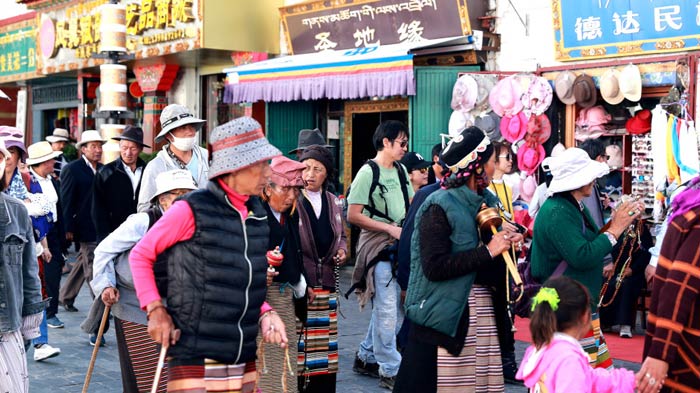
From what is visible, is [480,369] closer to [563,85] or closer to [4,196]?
[4,196]

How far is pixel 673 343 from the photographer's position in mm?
3848

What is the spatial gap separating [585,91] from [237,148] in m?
6.95

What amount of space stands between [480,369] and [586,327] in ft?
3.41

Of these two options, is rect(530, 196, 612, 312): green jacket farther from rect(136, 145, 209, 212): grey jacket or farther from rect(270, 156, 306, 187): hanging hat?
rect(136, 145, 209, 212): grey jacket

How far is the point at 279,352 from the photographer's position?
5.62 m

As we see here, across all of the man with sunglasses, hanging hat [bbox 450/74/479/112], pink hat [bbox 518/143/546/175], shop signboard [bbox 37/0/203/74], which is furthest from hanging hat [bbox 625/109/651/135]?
shop signboard [bbox 37/0/203/74]

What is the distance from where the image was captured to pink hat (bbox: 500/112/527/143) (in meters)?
10.7

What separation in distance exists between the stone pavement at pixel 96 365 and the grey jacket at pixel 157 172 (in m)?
1.63

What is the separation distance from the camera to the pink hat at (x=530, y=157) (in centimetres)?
1075

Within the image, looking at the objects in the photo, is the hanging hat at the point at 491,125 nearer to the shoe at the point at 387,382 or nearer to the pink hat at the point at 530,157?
the pink hat at the point at 530,157

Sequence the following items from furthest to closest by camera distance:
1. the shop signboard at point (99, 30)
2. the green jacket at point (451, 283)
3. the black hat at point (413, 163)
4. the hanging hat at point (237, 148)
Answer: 1. the shop signboard at point (99, 30)
2. the black hat at point (413, 163)
3. the green jacket at point (451, 283)
4. the hanging hat at point (237, 148)

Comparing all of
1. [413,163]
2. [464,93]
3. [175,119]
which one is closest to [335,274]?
[175,119]

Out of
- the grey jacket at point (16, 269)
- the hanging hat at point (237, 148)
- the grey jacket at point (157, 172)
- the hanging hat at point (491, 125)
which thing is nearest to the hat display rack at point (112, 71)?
the hanging hat at point (491, 125)

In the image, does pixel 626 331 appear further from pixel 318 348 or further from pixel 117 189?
pixel 117 189
